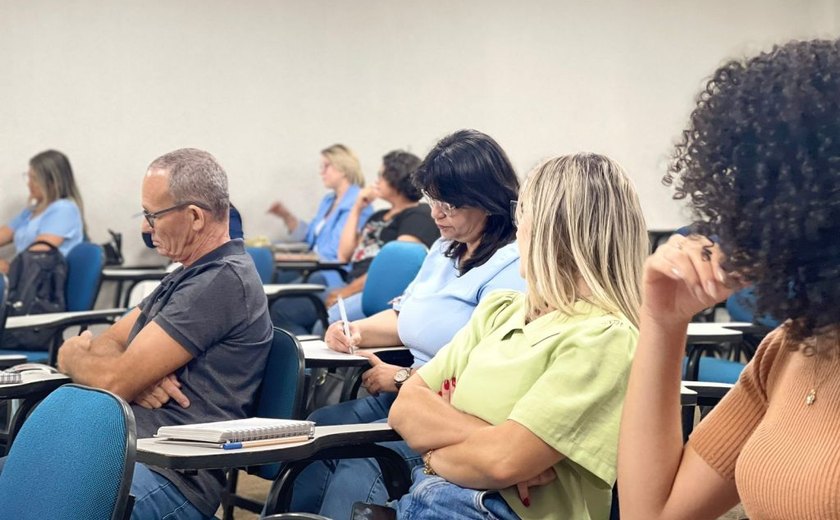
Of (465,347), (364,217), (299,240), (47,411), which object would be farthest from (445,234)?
(299,240)

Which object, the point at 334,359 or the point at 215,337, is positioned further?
the point at 334,359

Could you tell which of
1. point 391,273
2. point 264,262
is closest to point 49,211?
point 264,262

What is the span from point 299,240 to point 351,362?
444 cm

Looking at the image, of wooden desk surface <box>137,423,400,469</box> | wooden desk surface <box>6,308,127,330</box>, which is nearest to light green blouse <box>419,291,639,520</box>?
wooden desk surface <box>137,423,400,469</box>

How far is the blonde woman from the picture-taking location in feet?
5.80

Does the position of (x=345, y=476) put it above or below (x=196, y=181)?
below

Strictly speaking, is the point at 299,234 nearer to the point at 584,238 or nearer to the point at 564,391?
the point at 584,238

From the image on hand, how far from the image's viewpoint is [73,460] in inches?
68.2

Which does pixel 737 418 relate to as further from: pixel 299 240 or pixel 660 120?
pixel 660 120

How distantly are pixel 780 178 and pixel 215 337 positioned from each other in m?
1.65

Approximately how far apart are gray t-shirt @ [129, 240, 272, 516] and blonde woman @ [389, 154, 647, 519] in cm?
51

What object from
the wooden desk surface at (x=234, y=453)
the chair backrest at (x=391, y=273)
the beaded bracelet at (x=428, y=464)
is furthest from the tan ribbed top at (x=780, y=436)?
the chair backrest at (x=391, y=273)

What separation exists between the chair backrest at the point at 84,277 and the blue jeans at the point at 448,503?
3.35 meters

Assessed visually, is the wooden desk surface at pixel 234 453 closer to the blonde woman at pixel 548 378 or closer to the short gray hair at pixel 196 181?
the blonde woman at pixel 548 378
